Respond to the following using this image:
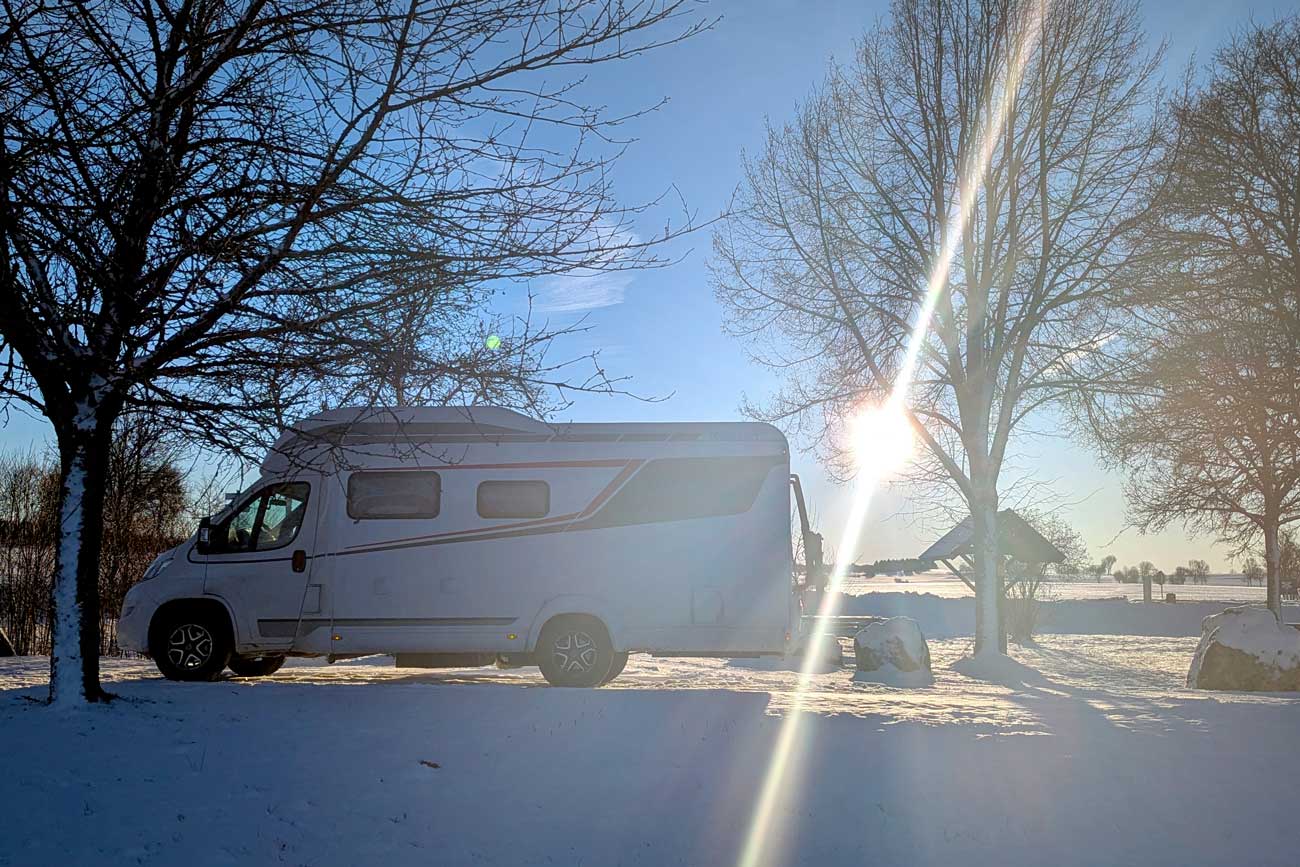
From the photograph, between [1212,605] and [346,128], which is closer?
[346,128]

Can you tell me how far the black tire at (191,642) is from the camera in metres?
10.9

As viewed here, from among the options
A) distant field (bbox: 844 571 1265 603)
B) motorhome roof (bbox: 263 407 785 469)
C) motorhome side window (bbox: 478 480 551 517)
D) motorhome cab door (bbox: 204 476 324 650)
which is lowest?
distant field (bbox: 844 571 1265 603)

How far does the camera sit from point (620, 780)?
6.68 m

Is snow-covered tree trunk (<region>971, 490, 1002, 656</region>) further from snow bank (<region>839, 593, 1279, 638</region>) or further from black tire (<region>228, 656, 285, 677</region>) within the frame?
snow bank (<region>839, 593, 1279, 638</region>)

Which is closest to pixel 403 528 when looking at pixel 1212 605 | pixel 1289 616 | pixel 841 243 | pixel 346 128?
pixel 346 128

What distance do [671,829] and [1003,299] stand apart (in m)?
12.5

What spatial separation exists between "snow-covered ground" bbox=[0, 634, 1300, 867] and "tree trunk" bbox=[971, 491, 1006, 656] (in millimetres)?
6483

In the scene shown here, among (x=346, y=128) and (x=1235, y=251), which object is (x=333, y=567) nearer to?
(x=346, y=128)

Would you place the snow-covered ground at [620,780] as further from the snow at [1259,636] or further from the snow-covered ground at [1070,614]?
the snow-covered ground at [1070,614]

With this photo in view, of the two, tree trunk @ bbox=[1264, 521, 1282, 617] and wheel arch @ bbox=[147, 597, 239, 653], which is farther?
tree trunk @ bbox=[1264, 521, 1282, 617]

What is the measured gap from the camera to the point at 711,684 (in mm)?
12203

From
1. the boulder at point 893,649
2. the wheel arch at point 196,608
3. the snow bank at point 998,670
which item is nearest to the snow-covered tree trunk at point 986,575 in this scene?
the snow bank at point 998,670

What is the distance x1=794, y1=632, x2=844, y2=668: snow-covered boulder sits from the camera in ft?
59.9

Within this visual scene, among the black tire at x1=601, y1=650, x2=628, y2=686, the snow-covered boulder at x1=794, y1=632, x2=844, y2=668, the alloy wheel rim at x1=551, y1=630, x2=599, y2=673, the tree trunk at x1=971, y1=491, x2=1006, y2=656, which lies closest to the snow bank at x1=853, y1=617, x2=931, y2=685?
the tree trunk at x1=971, y1=491, x2=1006, y2=656
